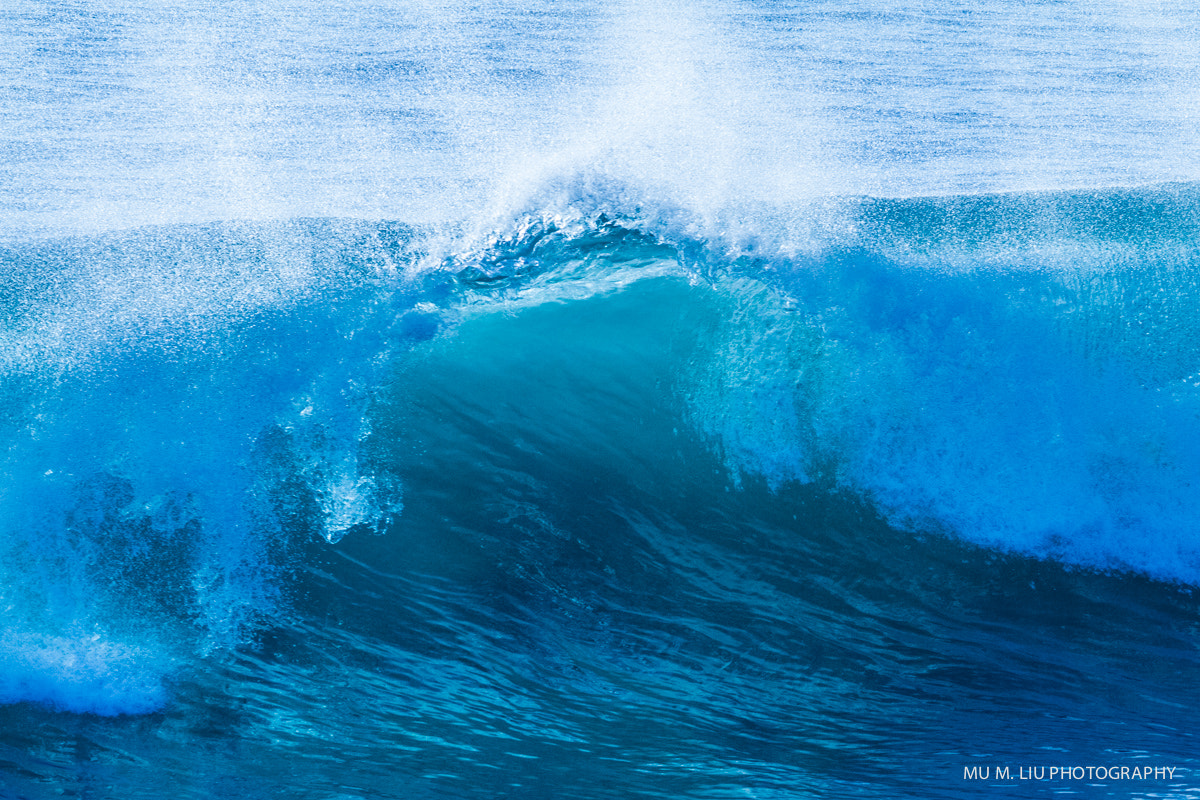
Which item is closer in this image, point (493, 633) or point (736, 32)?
point (493, 633)

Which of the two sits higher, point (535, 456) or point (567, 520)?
point (535, 456)

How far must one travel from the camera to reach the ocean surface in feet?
8.73

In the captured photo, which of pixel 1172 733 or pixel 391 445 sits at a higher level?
pixel 391 445

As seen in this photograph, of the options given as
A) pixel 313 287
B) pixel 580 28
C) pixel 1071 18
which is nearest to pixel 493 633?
pixel 313 287

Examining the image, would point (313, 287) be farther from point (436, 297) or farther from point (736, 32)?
point (736, 32)

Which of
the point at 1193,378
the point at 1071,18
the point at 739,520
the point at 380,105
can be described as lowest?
the point at 739,520

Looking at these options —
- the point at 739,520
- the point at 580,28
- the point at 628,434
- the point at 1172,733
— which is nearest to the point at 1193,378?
the point at 1172,733

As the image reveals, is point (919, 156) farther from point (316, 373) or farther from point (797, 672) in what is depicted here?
point (316, 373)

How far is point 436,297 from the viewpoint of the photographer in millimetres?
2723

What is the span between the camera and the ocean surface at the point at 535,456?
266 cm

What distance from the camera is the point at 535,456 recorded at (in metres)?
2.72

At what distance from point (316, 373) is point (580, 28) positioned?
1242 mm

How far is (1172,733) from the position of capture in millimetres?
2709

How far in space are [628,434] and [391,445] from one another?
2.12ft
